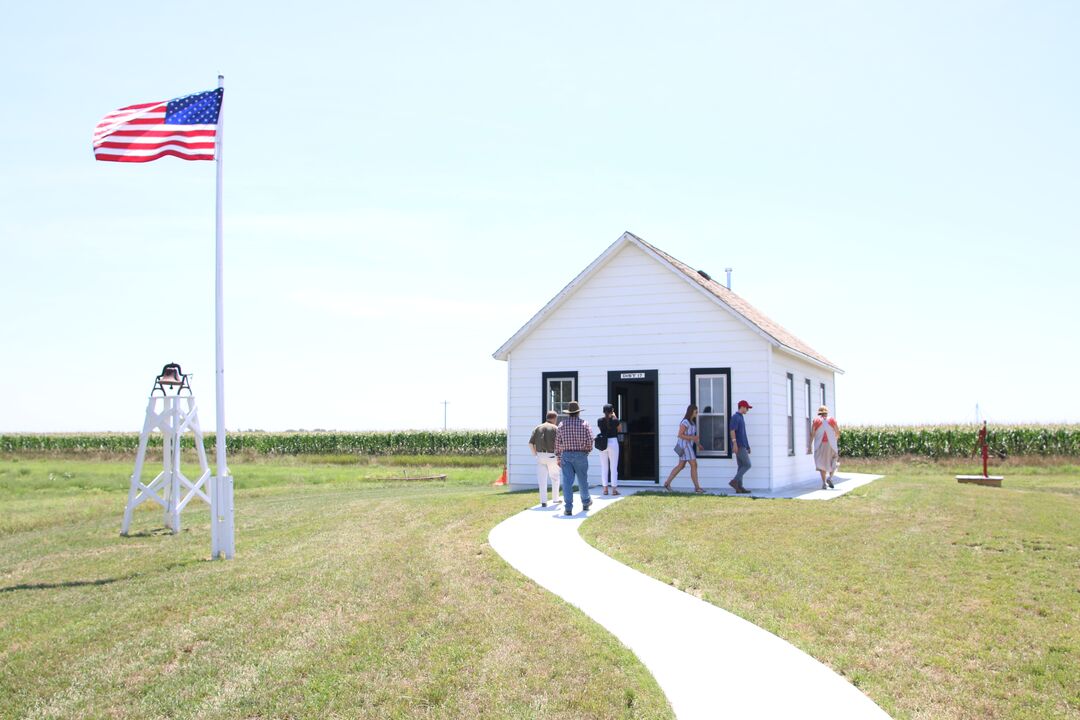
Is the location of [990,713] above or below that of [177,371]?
below

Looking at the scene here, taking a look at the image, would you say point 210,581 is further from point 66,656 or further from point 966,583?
point 966,583

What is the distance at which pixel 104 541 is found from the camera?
1549 centimetres

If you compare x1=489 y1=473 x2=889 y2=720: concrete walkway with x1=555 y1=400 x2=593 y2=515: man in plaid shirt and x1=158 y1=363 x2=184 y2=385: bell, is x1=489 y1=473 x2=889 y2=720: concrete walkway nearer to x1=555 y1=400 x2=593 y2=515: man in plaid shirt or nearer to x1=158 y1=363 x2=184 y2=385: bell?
x1=555 y1=400 x2=593 y2=515: man in plaid shirt

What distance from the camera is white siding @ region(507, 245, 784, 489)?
813 inches

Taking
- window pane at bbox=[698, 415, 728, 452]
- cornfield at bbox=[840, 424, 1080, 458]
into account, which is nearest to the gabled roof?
window pane at bbox=[698, 415, 728, 452]

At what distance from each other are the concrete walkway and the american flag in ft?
23.2

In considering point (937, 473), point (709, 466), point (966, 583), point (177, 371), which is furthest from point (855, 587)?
point (937, 473)

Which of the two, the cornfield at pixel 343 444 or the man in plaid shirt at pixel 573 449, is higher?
the man in plaid shirt at pixel 573 449

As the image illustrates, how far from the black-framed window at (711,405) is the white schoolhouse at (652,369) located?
22mm

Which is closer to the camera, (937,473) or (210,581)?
(210,581)

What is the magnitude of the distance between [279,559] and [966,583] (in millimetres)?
8491

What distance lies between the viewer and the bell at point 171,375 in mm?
16266

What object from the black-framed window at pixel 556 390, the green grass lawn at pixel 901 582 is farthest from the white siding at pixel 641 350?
the green grass lawn at pixel 901 582

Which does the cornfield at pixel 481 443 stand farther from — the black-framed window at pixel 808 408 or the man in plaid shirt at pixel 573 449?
the man in plaid shirt at pixel 573 449
